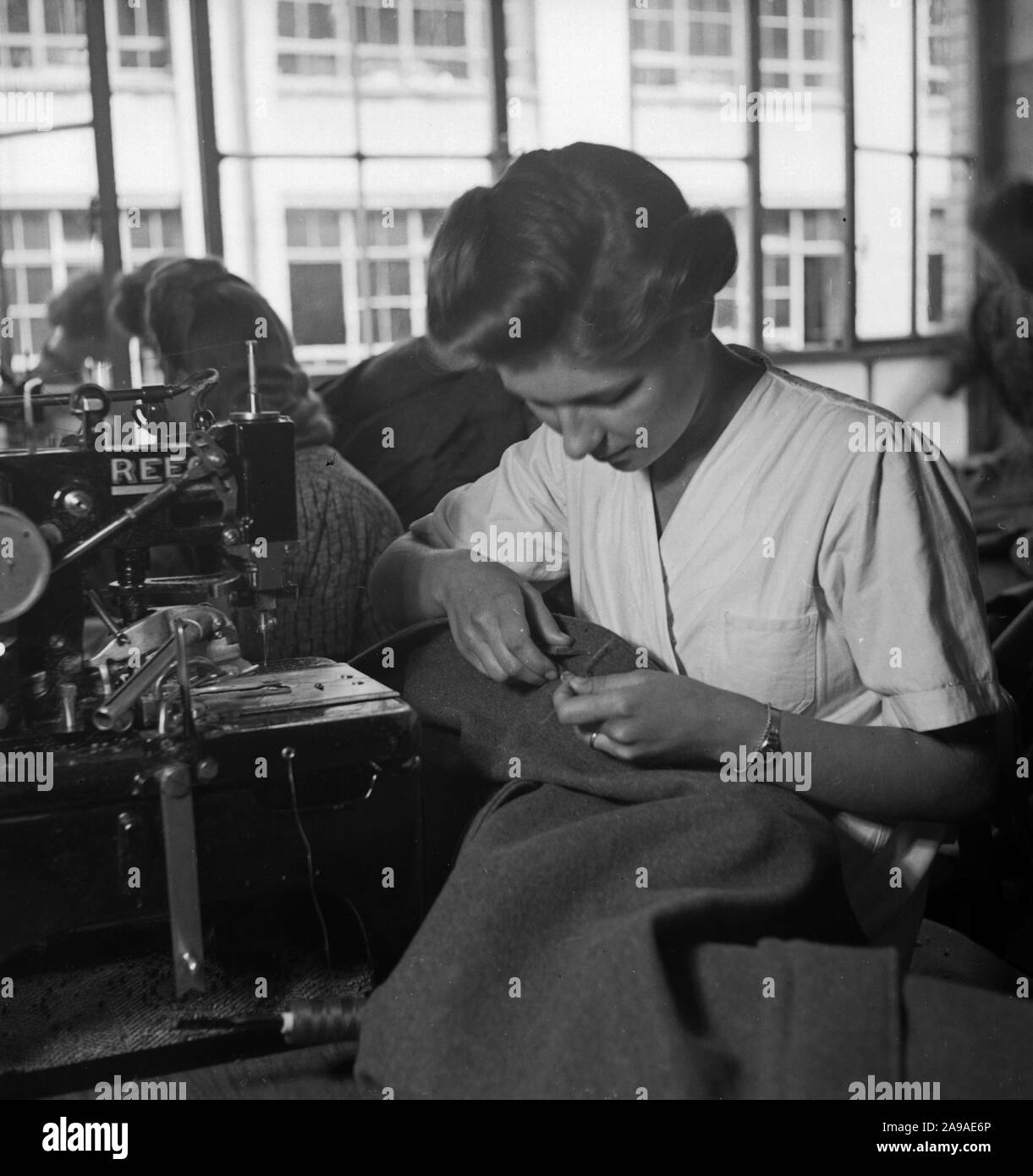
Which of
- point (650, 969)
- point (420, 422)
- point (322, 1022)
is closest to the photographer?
point (650, 969)

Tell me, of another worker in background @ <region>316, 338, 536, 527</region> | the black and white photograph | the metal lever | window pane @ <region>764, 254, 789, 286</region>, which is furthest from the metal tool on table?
window pane @ <region>764, 254, 789, 286</region>

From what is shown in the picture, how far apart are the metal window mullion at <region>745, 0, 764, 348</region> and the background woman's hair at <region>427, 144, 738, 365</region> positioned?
0.46 m

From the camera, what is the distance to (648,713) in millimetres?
973

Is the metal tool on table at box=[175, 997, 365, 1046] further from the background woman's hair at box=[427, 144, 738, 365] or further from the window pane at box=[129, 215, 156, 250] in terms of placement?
the window pane at box=[129, 215, 156, 250]

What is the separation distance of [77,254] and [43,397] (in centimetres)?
87

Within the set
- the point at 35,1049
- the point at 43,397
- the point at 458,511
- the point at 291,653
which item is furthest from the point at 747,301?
the point at 35,1049

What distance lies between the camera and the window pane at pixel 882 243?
156cm

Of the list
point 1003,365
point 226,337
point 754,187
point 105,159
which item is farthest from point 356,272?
point 1003,365

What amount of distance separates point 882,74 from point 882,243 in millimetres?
205

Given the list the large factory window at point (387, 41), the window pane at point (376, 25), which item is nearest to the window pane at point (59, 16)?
the large factory window at point (387, 41)

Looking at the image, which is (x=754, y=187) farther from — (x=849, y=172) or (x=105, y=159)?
(x=105, y=159)

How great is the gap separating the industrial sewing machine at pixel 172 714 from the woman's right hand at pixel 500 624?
12 centimetres

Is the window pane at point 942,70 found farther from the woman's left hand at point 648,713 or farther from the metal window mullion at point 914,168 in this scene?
the woman's left hand at point 648,713
